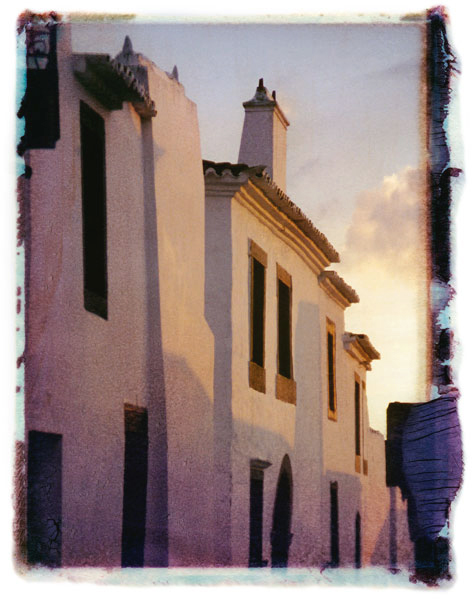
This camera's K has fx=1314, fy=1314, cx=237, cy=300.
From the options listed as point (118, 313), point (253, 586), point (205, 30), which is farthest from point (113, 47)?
point (253, 586)

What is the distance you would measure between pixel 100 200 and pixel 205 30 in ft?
4.43

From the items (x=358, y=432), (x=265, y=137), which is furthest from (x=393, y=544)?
(x=358, y=432)

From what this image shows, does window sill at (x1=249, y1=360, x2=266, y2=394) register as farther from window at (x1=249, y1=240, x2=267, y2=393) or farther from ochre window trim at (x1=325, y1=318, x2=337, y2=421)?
ochre window trim at (x1=325, y1=318, x2=337, y2=421)

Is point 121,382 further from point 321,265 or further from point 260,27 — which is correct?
point 321,265

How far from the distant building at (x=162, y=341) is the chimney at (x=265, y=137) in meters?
0.03

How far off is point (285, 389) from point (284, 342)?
1.49 feet

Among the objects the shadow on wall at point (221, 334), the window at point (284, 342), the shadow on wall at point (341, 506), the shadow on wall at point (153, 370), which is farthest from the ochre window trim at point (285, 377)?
the shadow on wall at point (153, 370)

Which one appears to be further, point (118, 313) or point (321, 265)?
point (321, 265)

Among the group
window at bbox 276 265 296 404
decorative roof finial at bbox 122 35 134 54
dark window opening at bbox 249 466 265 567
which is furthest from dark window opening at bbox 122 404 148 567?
window at bbox 276 265 296 404

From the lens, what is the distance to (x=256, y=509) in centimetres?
1139

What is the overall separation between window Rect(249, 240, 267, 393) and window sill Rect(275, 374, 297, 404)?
51 centimetres

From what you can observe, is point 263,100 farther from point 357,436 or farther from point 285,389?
point 357,436

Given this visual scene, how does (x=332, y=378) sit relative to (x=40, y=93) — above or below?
below

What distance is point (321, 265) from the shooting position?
1360 centimetres
